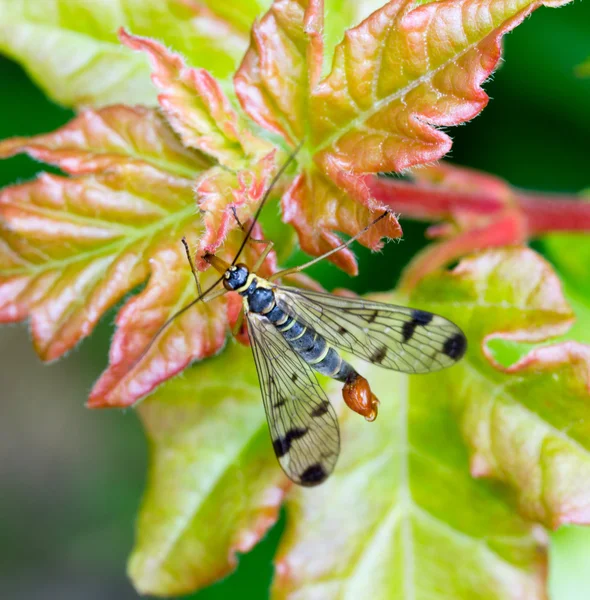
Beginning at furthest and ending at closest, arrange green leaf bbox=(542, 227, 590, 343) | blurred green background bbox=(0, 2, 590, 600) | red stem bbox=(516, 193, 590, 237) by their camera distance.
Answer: blurred green background bbox=(0, 2, 590, 600), green leaf bbox=(542, 227, 590, 343), red stem bbox=(516, 193, 590, 237)

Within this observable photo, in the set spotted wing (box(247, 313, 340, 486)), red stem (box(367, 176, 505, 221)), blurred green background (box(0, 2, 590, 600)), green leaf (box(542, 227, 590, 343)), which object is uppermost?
red stem (box(367, 176, 505, 221))

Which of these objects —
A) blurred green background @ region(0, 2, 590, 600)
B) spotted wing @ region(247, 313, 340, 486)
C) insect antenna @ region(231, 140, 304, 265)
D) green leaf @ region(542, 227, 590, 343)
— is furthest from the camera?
blurred green background @ region(0, 2, 590, 600)

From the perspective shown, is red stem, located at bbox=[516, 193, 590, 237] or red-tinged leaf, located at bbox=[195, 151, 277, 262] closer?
red-tinged leaf, located at bbox=[195, 151, 277, 262]

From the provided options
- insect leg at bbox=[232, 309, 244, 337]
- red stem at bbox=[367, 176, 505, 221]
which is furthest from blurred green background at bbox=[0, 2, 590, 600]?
insect leg at bbox=[232, 309, 244, 337]

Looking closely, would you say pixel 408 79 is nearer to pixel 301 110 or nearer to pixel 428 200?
pixel 301 110

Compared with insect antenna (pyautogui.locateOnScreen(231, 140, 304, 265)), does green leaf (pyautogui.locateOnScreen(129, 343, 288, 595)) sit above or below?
below

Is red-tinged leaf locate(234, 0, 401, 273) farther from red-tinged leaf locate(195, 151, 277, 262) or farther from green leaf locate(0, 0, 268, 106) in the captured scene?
green leaf locate(0, 0, 268, 106)
